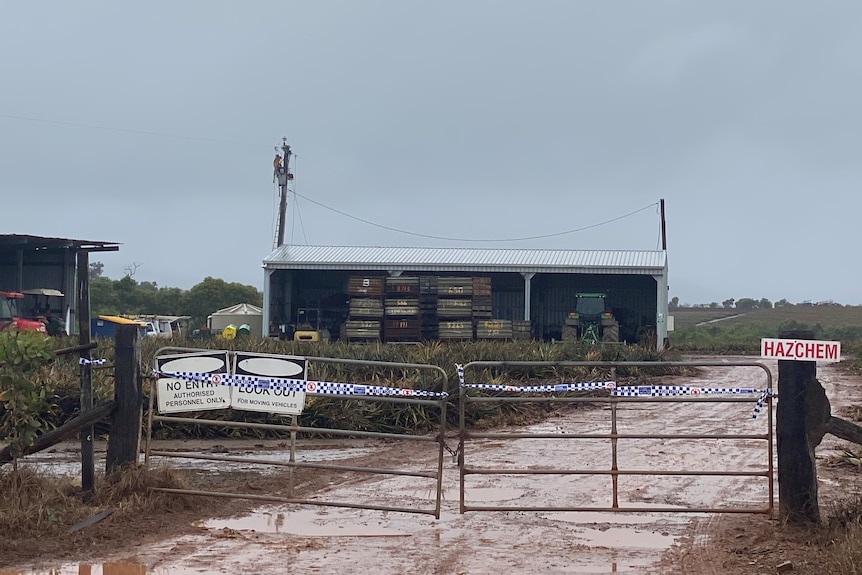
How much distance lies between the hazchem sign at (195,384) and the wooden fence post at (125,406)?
1.00 ft

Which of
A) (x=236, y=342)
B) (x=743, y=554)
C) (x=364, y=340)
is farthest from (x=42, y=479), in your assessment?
(x=364, y=340)

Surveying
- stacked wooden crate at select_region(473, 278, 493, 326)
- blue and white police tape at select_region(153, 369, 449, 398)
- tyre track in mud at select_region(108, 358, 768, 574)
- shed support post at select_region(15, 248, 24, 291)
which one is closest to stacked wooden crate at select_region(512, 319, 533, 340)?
stacked wooden crate at select_region(473, 278, 493, 326)

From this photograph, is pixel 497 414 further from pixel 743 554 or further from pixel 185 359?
pixel 743 554

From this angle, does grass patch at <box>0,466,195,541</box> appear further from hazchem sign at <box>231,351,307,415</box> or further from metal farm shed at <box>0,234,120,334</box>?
metal farm shed at <box>0,234,120,334</box>

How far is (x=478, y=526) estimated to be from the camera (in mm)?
8422

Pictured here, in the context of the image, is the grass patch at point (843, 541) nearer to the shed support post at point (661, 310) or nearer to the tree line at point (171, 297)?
the shed support post at point (661, 310)

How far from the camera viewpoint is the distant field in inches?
2932

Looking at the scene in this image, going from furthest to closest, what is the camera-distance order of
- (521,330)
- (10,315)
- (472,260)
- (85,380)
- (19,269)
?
(472,260)
(521,330)
(19,269)
(10,315)
(85,380)

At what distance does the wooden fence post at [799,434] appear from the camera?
7.86 metres

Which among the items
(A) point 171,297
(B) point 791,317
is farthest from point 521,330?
(B) point 791,317

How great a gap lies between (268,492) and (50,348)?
277 cm

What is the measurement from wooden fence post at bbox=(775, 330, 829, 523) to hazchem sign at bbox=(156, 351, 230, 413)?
487 centimetres

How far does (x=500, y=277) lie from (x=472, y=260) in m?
2.61

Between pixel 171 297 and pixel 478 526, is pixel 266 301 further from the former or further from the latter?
pixel 478 526
